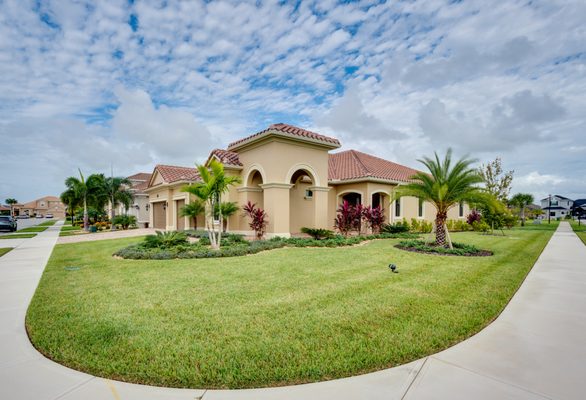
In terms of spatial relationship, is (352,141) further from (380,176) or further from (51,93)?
(51,93)

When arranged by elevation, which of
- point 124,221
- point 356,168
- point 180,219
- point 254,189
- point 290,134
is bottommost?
point 124,221

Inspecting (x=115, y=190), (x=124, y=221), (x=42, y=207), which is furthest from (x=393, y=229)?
(x=42, y=207)

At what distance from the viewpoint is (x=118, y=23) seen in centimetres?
1049

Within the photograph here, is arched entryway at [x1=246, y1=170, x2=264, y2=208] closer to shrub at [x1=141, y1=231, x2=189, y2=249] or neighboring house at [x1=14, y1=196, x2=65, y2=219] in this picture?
shrub at [x1=141, y1=231, x2=189, y2=249]

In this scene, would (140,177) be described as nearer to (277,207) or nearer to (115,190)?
(115,190)

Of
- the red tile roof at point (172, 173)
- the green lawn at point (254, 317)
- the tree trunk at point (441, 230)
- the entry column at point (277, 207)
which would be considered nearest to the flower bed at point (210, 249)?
the entry column at point (277, 207)

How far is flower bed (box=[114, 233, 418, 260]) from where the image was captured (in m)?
10.3

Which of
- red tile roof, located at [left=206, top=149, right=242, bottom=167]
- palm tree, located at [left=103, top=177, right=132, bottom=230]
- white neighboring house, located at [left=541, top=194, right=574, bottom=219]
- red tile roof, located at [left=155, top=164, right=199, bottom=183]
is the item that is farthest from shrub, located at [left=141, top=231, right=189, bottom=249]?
white neighboring house, located at [left=541, top=194, right=574, bottom=219]

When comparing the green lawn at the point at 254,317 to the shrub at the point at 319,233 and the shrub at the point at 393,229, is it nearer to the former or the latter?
the shrub at the point at 319,233

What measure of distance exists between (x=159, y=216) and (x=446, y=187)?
79.6 feet

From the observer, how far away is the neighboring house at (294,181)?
14.7 metres

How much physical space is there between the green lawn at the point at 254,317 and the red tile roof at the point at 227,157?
29.2 ft

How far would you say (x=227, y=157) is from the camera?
56.0 ft

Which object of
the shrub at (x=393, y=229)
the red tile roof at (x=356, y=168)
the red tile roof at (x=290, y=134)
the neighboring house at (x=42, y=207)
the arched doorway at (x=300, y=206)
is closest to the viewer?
the red tile roof at (x=290, y=134)
